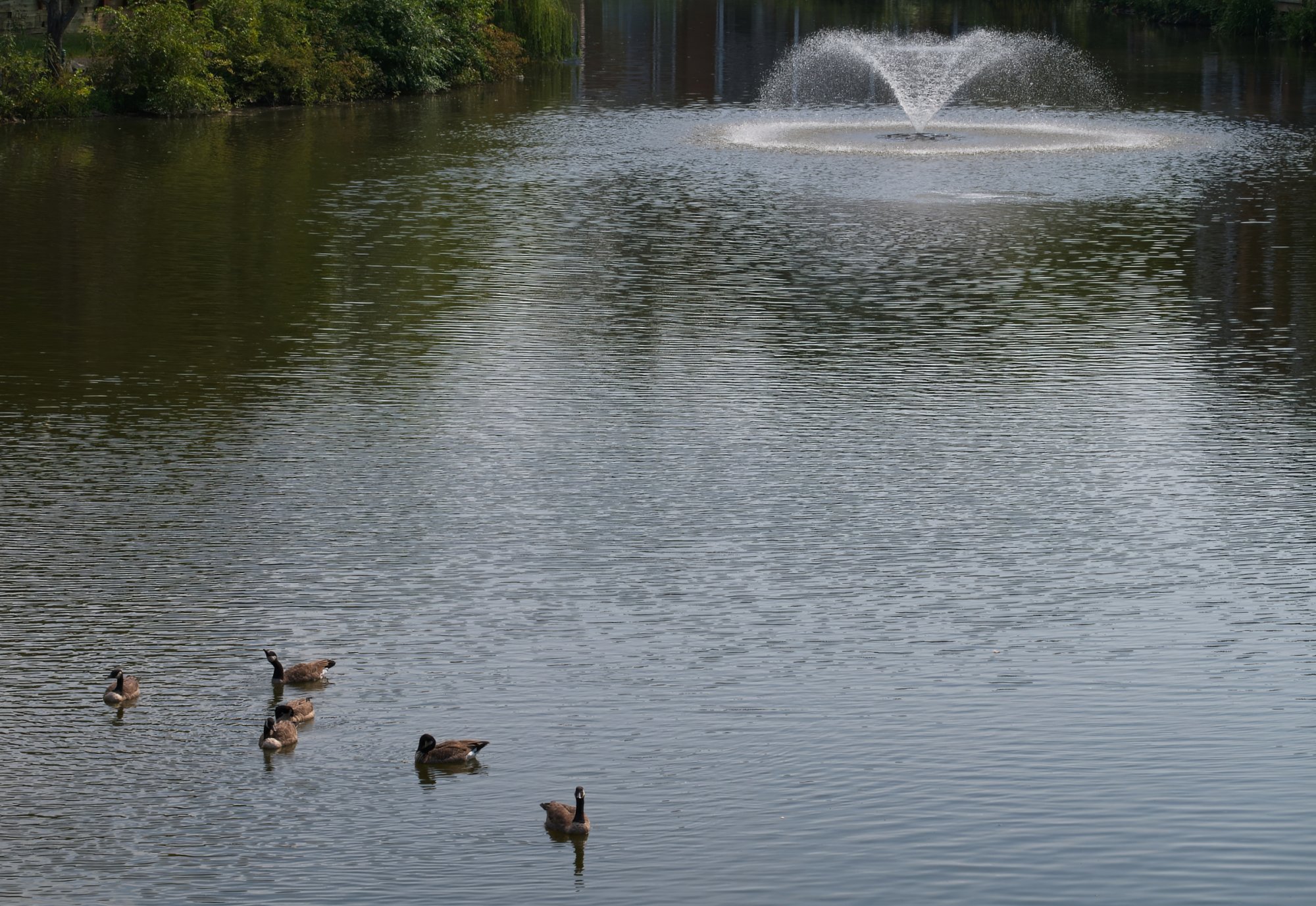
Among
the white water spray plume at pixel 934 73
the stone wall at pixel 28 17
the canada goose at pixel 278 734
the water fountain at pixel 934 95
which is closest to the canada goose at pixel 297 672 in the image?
the canada goose at pixel 278 734

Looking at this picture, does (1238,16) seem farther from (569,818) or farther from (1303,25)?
(569,818)

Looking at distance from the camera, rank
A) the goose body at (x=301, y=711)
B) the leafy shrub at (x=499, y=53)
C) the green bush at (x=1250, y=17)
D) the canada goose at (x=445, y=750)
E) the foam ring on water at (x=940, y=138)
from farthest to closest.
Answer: the green bush at (x=1250, y=17)
the leafy shrub at (x=499, y=53)
the foam ring on water at (x=940, y=138)
the goose body at (x=301, y=711)
the canada goose at (x=445, y=750)

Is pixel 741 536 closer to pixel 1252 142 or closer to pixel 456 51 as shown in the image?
pixel 1252 142

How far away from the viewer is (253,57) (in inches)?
2085

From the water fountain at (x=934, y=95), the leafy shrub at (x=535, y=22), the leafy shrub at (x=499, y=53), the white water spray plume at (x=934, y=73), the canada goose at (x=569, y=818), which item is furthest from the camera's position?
the leafy shrub at (x=535, y=22)

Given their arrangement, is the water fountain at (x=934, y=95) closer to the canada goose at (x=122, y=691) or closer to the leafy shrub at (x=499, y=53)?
the leafy shrub at (x=499, y=53)

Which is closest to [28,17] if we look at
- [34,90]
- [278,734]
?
[34,90]

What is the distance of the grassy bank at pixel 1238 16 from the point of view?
2889 inches

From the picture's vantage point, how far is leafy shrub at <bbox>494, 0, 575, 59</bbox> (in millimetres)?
66500

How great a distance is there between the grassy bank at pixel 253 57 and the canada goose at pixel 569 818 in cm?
4198

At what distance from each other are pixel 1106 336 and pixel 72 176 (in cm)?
2314

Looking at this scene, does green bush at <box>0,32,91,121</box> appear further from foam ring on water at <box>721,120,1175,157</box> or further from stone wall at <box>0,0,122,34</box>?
foam ring on water at <box>721,120,1175,157</box>

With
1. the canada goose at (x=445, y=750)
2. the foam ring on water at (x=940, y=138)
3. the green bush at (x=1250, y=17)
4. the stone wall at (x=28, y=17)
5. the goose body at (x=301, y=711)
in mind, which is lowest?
the canada goose at (x=445, y=750)

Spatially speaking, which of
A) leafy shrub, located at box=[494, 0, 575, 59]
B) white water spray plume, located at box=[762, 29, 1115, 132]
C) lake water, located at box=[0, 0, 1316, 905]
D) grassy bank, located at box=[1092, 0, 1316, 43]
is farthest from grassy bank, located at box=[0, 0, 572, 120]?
grassy bank, located at box=[1092, 0, 1316, 43]
